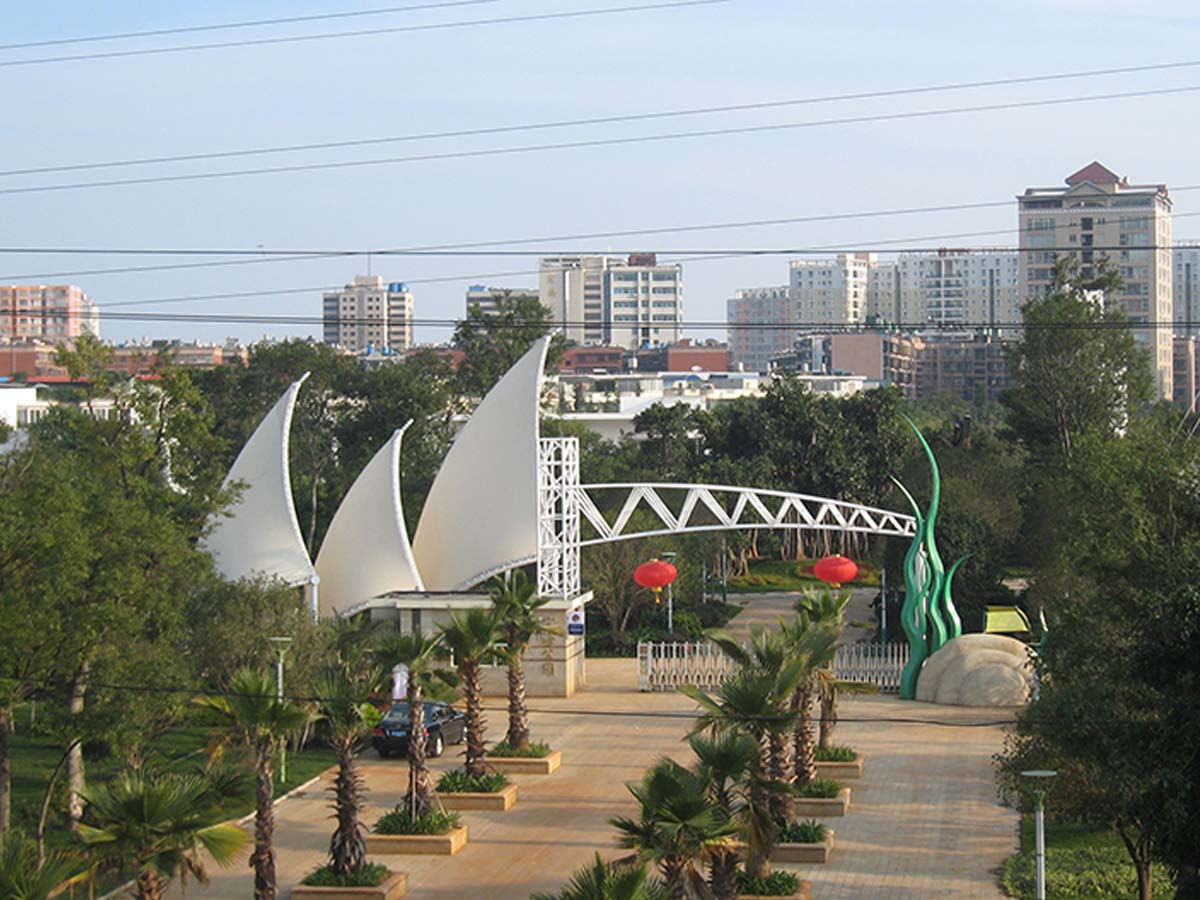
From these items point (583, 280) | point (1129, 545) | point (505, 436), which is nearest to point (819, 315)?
point (583, 280)

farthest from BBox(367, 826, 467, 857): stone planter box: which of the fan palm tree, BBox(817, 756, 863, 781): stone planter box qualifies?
the fan palm tree

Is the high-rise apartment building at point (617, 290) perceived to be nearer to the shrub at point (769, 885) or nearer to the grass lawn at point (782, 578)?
the grass lawn at point (782, 578)

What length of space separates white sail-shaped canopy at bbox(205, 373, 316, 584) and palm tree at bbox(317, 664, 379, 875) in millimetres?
14867

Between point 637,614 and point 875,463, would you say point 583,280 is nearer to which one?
point 875,463

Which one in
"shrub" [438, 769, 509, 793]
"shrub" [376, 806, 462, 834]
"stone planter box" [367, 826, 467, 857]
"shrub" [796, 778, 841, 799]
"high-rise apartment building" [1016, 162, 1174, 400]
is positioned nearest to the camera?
"stone planter box" [367, 826, 467, 857]

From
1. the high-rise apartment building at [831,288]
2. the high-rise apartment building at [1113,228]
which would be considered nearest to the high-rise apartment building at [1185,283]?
the high-rise apartment building at [831,288]

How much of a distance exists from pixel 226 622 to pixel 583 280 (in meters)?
152

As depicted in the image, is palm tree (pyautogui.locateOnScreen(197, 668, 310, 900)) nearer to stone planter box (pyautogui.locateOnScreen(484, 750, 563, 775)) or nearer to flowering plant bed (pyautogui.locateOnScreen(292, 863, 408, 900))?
flowering plant bed (pyautogui.locateOnScreen(292, 863, 408, 900))

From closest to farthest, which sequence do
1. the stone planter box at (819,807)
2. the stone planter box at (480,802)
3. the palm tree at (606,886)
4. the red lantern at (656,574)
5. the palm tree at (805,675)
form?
the palm tree at (606,886)
the palm tree at (805,675)
the stone planter box at (819,807)
the stone planter box at (480,802)
the red lantern at (656,574)

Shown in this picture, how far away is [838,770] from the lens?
28797 millimetres

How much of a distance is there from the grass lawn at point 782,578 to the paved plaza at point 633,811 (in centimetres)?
→ 2309

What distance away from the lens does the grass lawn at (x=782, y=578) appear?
→ 197 feet

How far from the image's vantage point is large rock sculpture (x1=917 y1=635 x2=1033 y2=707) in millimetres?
35125

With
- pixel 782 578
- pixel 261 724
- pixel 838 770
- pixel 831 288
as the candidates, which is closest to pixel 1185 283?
pixel 831 288
